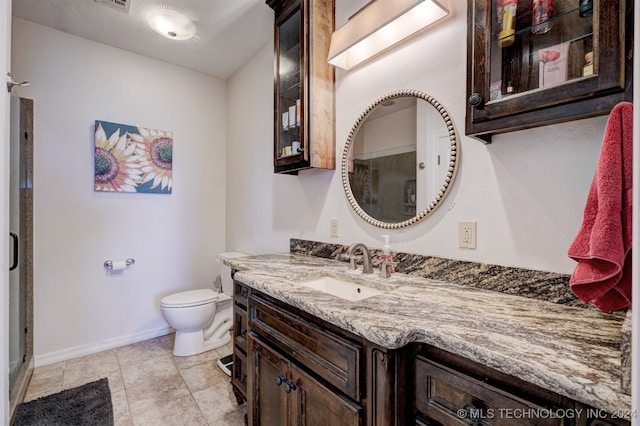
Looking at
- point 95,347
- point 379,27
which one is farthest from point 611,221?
point 95,347

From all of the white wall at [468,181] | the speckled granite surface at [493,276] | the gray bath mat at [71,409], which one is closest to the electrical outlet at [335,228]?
the white wall at [468,181]

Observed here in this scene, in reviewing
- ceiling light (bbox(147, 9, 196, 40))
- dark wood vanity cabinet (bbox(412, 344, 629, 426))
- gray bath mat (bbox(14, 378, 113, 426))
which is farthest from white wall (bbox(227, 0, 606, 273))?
gray bath mat (bbox(14, 378, 113, 426))

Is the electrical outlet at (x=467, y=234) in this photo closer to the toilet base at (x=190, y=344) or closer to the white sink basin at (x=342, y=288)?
the white sink basin at (x=342, y=288)

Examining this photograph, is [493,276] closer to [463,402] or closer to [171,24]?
[463,402]

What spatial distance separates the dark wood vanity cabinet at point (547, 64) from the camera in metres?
0.76

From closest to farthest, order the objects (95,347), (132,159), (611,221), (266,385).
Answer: (611,221) → (266,385) → (95,347) → (132,159)

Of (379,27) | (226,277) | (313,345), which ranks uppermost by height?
(379,27)

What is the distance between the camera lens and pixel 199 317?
229cm

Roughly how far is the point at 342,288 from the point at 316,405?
541 mm

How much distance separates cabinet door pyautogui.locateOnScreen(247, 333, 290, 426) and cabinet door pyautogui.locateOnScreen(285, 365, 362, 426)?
0.05m

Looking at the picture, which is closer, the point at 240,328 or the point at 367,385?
the point at 367,385

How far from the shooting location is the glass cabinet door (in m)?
1.79

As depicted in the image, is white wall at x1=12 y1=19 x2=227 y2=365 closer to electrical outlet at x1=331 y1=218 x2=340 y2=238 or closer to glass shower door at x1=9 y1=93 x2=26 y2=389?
glass shower door at x1=9 y1=93 x2=26 y2=389

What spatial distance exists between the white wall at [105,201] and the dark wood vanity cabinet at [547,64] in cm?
260
